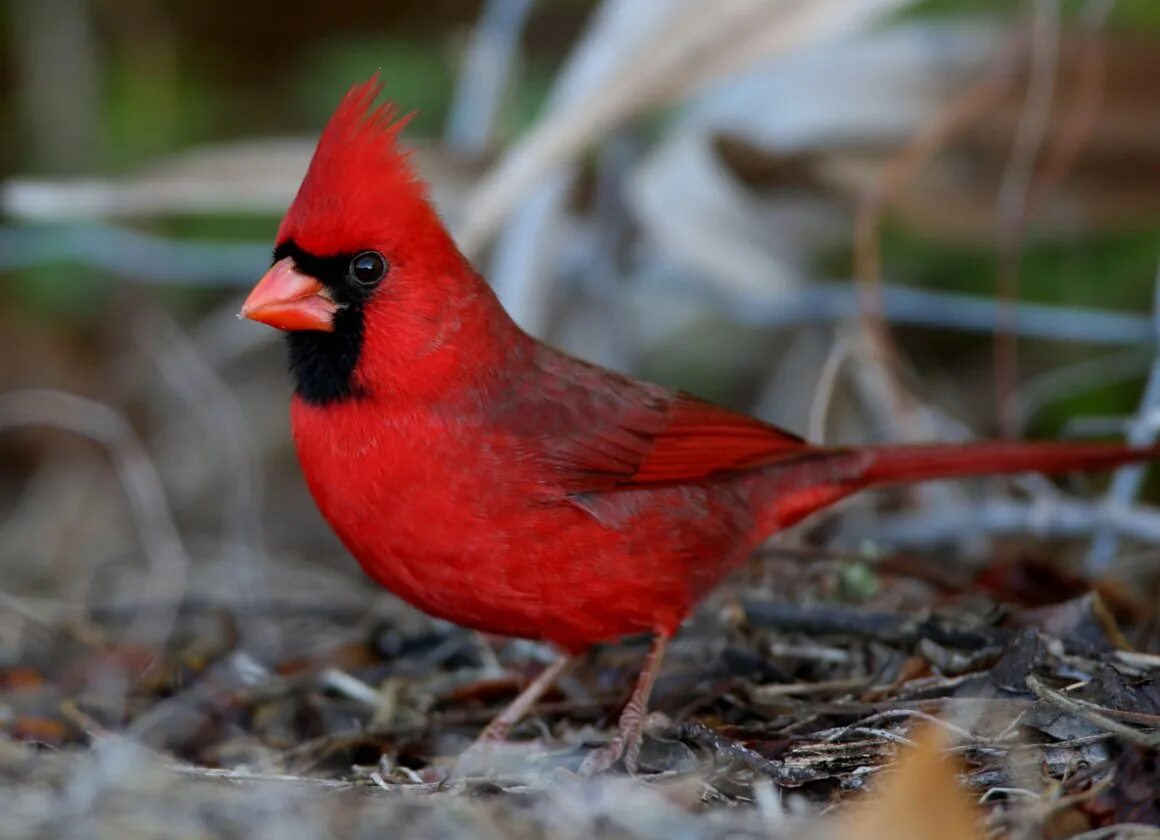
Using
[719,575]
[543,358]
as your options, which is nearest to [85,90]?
[543,358]

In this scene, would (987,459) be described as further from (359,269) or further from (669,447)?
(359,269)

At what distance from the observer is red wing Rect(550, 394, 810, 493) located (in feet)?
8.86

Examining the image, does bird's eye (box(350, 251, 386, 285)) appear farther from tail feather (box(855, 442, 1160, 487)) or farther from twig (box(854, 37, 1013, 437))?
twig (box(854, 37, 1013, 437))

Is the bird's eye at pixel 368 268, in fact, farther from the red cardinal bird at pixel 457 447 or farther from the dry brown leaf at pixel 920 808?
the dry brown leaf at pixel 920 808

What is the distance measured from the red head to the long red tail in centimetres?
80

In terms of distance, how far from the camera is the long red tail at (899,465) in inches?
113

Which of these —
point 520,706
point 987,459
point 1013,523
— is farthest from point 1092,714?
point 1013,523

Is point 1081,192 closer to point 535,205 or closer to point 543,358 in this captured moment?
point 535,205

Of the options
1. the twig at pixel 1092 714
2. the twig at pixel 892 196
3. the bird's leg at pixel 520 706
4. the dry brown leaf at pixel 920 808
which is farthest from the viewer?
the twig at pixel 892 196

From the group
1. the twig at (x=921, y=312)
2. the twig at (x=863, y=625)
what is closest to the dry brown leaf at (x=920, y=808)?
the twig at (x=863, y=625)

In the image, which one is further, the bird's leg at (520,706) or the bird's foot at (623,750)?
the bird's leg at (520,706)

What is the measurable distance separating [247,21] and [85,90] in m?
0.92

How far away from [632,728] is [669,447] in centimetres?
61

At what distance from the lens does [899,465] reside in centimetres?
297
